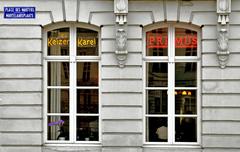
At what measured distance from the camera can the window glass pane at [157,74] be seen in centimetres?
1307

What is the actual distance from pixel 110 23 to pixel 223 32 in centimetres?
279

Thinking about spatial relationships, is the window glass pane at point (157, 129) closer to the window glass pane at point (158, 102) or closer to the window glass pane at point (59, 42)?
the window glass pane at point (158, 102)

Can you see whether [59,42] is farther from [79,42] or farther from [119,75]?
[119,75]

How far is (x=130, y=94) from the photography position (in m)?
12.8

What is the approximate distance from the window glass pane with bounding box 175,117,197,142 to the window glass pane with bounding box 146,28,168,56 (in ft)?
5.75

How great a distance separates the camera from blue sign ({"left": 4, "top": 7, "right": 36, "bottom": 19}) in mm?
12906

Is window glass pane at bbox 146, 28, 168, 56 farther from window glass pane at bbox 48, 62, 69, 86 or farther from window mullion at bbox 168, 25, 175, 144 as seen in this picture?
window glass pane at bbox 48, 62, 69, 86

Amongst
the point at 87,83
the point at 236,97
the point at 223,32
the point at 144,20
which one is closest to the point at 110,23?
the point at 144,20

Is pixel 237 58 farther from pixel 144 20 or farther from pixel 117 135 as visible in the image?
pixel 117 135

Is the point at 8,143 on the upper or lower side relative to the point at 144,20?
lower

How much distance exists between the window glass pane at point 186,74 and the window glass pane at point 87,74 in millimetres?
2071

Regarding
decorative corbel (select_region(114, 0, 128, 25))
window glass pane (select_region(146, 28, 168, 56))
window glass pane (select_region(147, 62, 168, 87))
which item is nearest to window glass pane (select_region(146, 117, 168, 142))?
window glass pane (select_region(147, 62, 168, 87))

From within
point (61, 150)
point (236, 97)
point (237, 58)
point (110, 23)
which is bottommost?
point (61, 150)

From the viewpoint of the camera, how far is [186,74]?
13062mm
